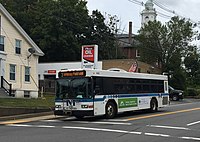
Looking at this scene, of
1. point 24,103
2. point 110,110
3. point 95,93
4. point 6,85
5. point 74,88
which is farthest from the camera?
point 6,85

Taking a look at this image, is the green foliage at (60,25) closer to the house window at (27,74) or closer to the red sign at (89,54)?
the house window at (27,74)

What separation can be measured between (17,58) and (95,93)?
21.9m

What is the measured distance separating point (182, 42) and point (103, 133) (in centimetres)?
4973

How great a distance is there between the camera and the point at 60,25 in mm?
57406

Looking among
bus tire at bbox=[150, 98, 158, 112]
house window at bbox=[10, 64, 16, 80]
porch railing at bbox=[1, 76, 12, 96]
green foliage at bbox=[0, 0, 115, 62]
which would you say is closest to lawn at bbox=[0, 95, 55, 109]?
bus tire at bbox=[150, 98, 158, 112]

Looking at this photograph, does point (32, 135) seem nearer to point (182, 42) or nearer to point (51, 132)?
point (51, 132)

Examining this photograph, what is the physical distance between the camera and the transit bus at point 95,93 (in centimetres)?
1936

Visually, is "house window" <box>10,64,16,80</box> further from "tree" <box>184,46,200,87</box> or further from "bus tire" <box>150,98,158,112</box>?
"tree" <box>184,46,200,87</box>

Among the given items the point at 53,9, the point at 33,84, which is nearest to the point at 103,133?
the point at 33,84

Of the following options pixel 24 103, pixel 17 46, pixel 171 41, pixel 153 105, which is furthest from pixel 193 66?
pixel 24 103

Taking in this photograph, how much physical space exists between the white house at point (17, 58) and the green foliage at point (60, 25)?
51.3 ft

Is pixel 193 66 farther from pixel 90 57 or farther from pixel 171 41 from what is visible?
pixel 90 57

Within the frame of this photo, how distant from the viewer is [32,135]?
1364cm

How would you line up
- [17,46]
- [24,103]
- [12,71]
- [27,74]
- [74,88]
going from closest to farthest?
[74,88], [24,103], [12,71], [17,46], [27,74]
